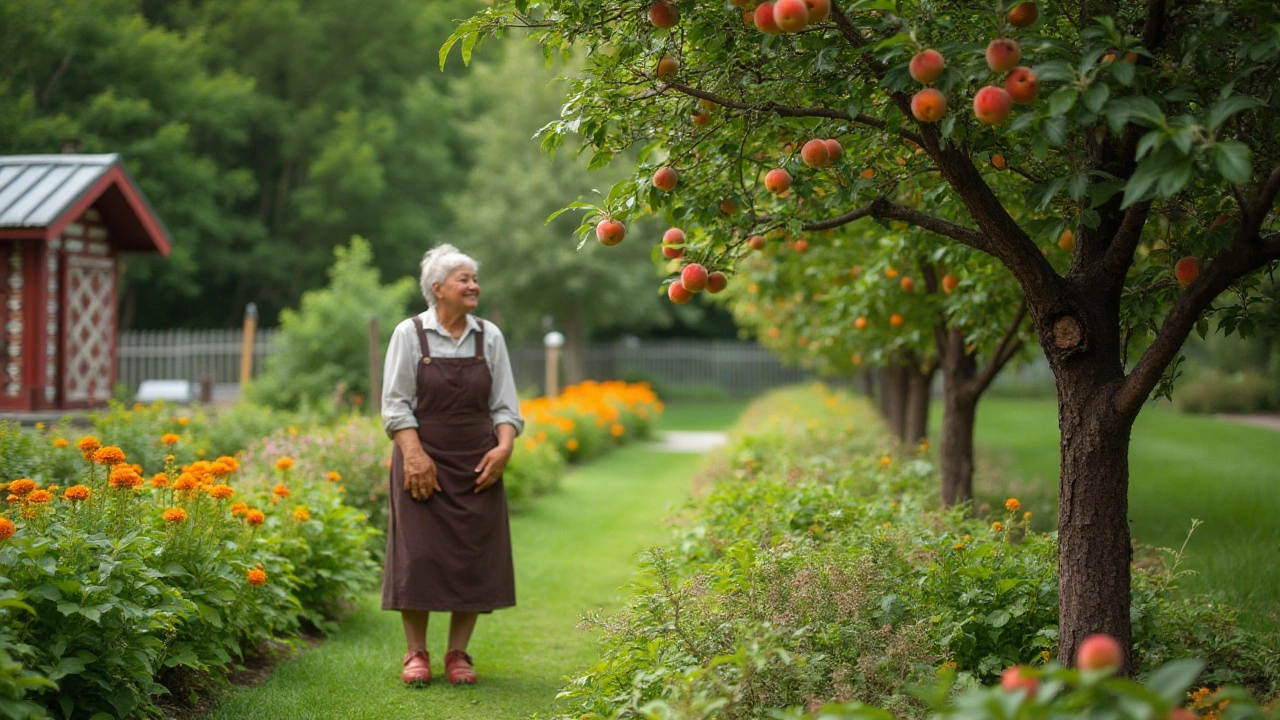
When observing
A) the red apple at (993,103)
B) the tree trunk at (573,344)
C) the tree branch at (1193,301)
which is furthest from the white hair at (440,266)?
the tree trunk at (573,344)

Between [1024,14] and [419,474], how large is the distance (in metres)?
2.93

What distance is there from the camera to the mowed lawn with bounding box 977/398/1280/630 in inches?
199

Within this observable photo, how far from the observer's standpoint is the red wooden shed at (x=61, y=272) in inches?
364

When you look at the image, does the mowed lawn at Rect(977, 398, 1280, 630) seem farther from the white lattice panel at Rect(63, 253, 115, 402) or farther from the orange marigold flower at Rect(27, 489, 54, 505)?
the white lattice panel at Rect(63, 253, 115, 402)

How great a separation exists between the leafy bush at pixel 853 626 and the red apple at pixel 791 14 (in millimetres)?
1560

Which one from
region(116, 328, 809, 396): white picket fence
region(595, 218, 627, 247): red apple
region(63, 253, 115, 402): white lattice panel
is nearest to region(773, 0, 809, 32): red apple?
region(595, 218, 627, 247): red apple

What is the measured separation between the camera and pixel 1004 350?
Result: 5.98 m

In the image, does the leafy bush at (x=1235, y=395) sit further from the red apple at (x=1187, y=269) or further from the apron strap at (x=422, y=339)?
the apron strap at (x=422, y=339)

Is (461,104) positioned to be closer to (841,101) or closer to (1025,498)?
(1025,498)

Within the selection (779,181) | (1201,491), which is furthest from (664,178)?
(1201,491)

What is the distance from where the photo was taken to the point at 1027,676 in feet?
5.83

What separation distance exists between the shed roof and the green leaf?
29.9 feet

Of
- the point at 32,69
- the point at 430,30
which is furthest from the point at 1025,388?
the point at 32,69

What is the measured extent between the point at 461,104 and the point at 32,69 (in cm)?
1422
